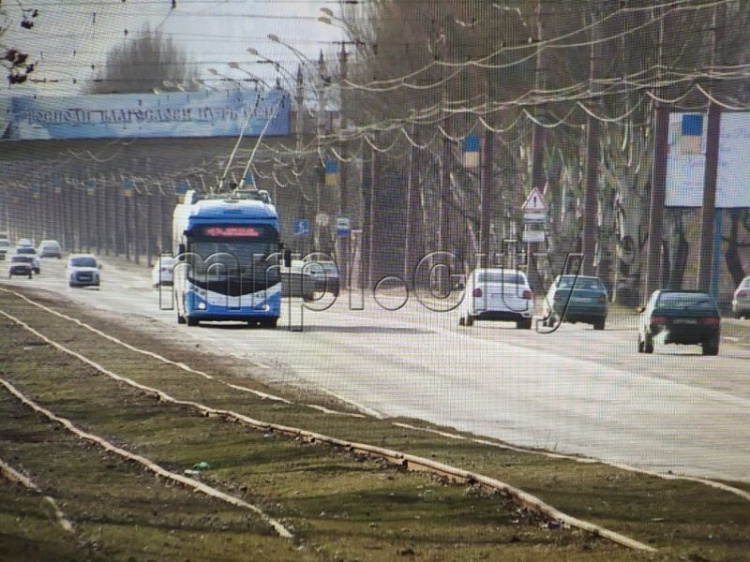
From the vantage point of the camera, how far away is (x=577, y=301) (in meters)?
21.9

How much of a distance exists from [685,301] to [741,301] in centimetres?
712

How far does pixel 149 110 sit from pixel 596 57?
1511 cm

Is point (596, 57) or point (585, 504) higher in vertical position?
point (596, 57)

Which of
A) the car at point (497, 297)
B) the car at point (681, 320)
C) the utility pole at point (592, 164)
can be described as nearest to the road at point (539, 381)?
the car at point (497, 297)

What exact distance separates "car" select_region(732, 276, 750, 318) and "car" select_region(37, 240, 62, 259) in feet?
102

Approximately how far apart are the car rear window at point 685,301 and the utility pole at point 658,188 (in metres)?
0.70

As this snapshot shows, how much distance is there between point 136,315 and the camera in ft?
125

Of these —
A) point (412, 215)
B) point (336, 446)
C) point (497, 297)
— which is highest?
point (412, 215)

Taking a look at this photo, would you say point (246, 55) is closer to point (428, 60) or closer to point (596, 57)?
point (428, 60)

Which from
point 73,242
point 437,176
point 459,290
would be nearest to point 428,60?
point 437,176

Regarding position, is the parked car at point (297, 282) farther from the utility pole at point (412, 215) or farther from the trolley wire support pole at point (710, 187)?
the trolley wire support pole at point (710, 187)

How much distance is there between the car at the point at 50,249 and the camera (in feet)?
169

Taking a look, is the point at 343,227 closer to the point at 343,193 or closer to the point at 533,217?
the point at 343,193

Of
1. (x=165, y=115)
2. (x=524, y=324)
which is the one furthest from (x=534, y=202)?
(x=165, y=115)
